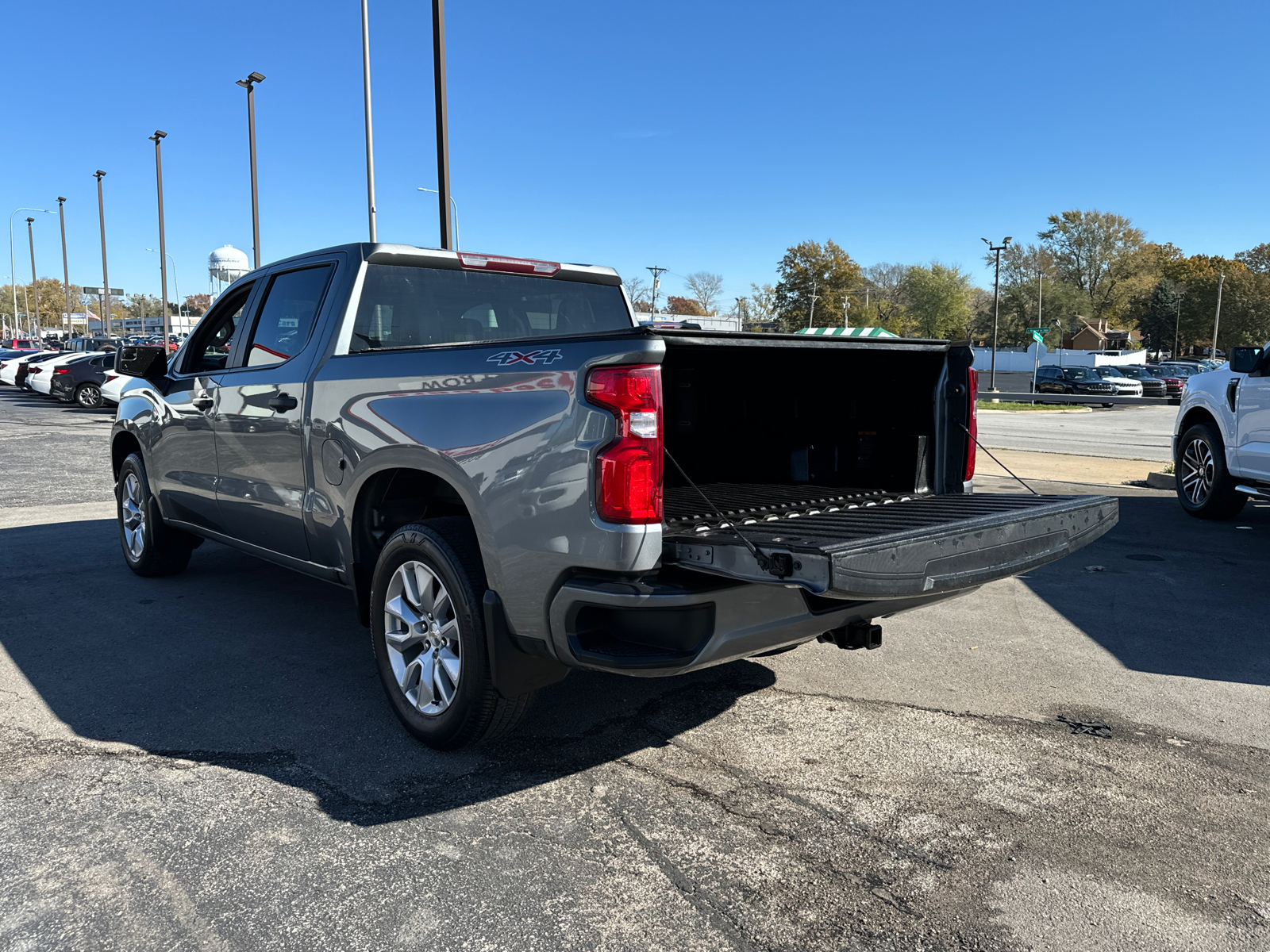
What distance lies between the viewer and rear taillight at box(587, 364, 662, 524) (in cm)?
297

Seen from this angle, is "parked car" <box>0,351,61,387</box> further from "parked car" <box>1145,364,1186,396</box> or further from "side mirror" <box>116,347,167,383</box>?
"parked car" <box>1145,364,1186,396</box>

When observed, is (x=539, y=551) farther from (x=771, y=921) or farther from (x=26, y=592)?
(x=26, y=592)

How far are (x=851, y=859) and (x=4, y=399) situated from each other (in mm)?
35887

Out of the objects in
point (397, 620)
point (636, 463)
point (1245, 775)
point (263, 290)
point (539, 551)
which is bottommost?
point (1245, 775)

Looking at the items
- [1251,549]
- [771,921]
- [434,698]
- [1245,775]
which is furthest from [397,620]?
[1251,549]

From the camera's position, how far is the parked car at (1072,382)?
144ft

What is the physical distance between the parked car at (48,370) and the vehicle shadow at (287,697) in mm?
25842

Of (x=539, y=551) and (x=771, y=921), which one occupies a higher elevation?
(x=539, y=551)

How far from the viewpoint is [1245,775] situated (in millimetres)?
3625

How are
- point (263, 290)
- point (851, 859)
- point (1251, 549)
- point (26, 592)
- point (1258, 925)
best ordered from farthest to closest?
point (1251, 549)
point (26, 592)
point (263, 290)
point (851, 859)
point (1258, 925)

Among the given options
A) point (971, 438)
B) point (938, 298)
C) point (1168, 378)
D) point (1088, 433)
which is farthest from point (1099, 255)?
point (971, 438)

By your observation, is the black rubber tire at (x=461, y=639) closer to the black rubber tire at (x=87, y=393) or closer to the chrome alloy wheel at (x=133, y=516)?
the chrome alloy wheel at (x=133, y=516)

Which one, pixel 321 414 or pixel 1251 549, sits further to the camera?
pixel 1251 549

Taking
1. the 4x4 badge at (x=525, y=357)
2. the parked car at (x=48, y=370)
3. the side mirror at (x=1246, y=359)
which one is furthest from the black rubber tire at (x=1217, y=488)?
the parked car at (x=48, y=370)
